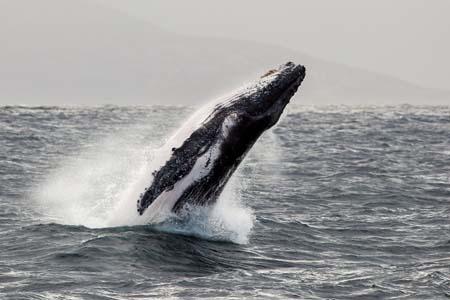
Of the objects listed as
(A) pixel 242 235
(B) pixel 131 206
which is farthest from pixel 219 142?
(A) pixel 242 235

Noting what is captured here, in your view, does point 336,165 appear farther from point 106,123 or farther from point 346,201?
point 106,123

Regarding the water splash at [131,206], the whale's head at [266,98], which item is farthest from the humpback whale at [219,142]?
the water splash at [131,206]

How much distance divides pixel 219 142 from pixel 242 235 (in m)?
2.64

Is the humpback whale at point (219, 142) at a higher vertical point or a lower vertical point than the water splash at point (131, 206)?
higher

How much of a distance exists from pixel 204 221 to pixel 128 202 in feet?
5.63

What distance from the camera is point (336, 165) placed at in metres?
35.0

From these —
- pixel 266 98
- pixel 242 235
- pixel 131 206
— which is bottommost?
pixel 242 235

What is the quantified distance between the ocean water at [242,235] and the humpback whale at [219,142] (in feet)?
2.23

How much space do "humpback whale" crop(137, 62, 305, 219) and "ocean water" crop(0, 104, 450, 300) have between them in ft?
2.23

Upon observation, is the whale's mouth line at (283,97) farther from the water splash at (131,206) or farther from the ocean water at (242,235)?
the ocean water at (242,235)

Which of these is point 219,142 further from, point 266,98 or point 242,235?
point 242,235

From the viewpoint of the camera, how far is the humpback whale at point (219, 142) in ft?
53.2

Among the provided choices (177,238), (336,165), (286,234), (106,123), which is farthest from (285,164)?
(106,123)

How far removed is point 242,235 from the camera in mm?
17781
